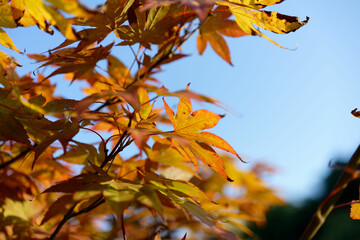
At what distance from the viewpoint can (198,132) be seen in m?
0.63

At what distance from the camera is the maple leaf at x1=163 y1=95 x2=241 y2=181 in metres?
0.61

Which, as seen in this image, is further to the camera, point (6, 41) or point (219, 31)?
point (219, 31)

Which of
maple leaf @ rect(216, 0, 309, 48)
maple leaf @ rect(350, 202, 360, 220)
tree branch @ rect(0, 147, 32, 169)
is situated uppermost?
maple leaf @ rect(216, 0, 309, 48)

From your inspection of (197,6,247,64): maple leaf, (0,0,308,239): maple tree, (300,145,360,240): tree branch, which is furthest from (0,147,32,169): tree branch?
(300,145,360,240): tree branch

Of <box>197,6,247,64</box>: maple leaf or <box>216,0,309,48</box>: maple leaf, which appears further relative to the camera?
<box>197,6,247,64</box>: maple leaf

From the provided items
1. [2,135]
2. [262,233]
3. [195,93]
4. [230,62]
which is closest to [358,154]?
[195,93]

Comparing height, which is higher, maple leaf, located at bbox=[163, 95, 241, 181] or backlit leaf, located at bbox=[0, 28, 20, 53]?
backlit leaf, located at bbox=[0, 28, 20, 53]

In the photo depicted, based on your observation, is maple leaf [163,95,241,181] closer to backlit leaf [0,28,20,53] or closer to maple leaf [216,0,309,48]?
maple leaf [216,0,309,48]

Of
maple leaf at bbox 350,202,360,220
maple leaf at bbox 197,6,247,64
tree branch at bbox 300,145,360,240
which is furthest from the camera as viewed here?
maple leaf at bbox 197,6,247,64

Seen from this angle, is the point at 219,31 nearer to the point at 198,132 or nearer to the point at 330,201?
the point at 198,132

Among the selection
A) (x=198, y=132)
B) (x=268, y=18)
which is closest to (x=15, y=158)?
(x=198, y=132)

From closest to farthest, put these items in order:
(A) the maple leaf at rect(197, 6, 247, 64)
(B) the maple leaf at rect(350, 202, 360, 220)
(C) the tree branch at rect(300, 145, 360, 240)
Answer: (C) the tree branch at rect(300, 145, 360, 240)
(B) the maple leaf at rect(350, 202, 360, 220)
(A) the maple leaf at rect(197, 6, 247, 64)

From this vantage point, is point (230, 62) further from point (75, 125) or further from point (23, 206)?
point (23, 206)

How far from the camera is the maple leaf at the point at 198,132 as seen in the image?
61 centimetres
